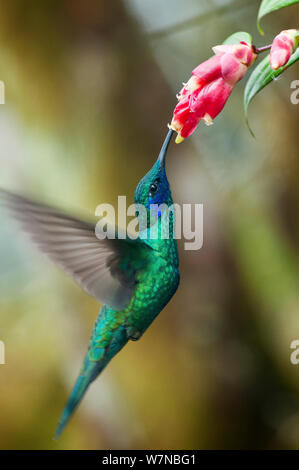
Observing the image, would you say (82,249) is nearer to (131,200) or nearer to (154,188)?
(154,188)

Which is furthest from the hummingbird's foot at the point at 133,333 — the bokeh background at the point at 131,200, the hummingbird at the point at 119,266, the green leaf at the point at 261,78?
the bokeh background at the point at 131,200

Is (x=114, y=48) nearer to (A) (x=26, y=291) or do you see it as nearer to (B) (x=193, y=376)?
(A) (x=26, y=291)

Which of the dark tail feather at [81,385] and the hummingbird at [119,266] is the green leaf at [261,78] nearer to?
the hummingbird at [119,266]

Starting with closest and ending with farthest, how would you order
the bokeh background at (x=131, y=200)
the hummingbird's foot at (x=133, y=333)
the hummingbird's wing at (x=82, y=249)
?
the hummingbird's wing at (x=82, y=249)
the hummingbird's foot at (x=133, y=333)
the bokeh background at (x=131, y=200)

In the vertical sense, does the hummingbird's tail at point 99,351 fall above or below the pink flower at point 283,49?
below

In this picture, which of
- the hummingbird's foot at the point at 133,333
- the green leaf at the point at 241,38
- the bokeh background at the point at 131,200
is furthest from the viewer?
the bokeh background at the point at 131,200

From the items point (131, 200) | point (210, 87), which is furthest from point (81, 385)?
point (131, 200)

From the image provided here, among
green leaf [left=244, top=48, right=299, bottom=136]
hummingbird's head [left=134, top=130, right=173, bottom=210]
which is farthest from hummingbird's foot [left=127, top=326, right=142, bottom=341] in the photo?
green leaf [left=244, top=48, right=299, bottom=136]

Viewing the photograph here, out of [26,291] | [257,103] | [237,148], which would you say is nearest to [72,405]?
[26,291]

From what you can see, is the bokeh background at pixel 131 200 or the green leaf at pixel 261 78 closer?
the green leaf at pixel 261 78
